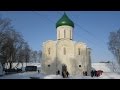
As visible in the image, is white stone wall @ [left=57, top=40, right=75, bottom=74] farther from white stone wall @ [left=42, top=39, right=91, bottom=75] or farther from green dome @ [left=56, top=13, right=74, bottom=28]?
green dome @ [left=56, top=13, right=74, bottom=28]

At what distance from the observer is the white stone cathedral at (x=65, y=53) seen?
1791 centimetres

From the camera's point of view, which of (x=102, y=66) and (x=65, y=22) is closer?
(x=65, y=22)

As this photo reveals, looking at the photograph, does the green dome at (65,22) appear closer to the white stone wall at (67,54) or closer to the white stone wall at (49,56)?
the white stone wall at (67,54)

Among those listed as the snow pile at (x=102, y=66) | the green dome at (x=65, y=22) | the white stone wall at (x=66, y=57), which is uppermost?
the green dome at (x=65, y=22)

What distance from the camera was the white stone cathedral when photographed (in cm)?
1791

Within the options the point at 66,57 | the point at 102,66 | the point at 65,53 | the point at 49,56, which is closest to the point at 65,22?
the point at 65,53

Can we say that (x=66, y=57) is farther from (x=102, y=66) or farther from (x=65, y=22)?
(x=102, y=66)

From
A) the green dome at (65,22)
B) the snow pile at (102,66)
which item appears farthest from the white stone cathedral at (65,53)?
the snow pile at (102,66)

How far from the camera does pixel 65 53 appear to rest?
1862cm
